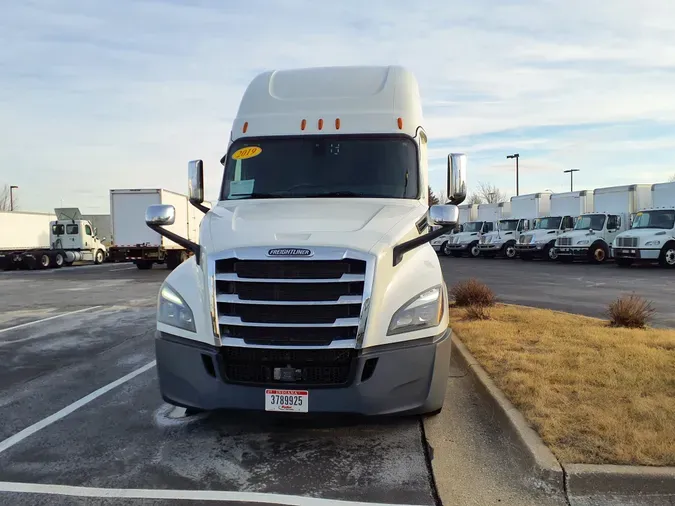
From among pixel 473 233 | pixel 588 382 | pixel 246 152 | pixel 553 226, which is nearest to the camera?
pixel 588 382

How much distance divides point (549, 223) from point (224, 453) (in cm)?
2868

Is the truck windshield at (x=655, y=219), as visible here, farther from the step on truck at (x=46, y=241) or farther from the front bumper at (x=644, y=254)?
the step on truck at (x=46, y=241)

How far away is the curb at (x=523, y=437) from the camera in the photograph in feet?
12.1

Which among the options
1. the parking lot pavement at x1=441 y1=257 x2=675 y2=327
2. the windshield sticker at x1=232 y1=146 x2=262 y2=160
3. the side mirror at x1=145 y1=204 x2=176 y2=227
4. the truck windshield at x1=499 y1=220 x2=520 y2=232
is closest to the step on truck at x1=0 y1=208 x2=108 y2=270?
the parking lot pavement at x1=441 y1=257 x2=675 y2=327

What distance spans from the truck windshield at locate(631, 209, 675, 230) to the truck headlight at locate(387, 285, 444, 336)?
22.4m

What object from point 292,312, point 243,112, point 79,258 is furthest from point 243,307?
point 79,258

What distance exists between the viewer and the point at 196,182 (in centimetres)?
648

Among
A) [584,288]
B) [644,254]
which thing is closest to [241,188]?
[584,288]

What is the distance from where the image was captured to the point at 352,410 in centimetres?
404

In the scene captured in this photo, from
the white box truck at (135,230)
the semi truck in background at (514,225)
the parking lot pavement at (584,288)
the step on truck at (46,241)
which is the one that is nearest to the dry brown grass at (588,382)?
the parking lot pavement at (584,288)

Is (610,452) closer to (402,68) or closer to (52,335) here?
(402,68)

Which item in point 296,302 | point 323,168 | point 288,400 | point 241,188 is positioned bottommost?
point 288,400

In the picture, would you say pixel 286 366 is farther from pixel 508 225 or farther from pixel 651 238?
pixel 508 225

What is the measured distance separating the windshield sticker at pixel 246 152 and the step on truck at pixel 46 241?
28484 millimetres
